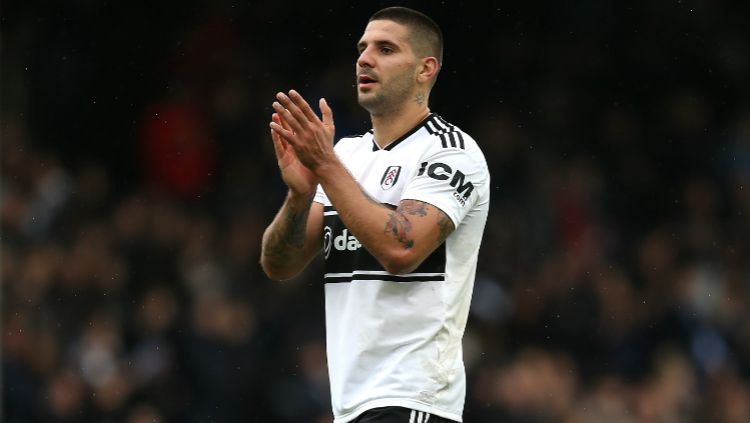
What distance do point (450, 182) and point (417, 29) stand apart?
756 mm

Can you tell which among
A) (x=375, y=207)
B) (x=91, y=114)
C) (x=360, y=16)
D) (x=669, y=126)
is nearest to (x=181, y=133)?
(x=91, y=114)

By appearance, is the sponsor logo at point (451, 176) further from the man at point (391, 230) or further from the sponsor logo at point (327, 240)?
the sponsor logo at point (327, 240)

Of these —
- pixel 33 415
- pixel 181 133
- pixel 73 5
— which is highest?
pixel 73 5

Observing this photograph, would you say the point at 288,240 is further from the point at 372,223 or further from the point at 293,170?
the point at 372,223

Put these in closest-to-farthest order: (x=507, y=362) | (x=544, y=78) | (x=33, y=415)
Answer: (x=33, y=415), (x=507, y=362), (x=544, y=78)

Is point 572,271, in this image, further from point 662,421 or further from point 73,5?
point 73,5

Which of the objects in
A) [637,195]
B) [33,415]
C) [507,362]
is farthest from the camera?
[637,195]

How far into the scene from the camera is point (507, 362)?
11.2 meters

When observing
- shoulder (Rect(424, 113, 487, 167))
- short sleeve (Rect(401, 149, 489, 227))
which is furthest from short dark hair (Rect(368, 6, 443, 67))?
short sleeve (Rect(401, 149, 489, 227))

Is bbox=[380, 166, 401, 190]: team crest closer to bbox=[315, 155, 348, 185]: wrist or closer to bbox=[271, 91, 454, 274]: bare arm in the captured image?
bbox=[271, 91, 454, 274]: bare arm

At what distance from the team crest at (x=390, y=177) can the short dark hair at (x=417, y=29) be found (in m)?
0.52

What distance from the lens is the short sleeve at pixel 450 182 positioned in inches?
199

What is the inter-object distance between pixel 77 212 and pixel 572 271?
440cm

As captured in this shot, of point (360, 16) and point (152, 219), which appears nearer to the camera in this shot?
point (152, 219)
